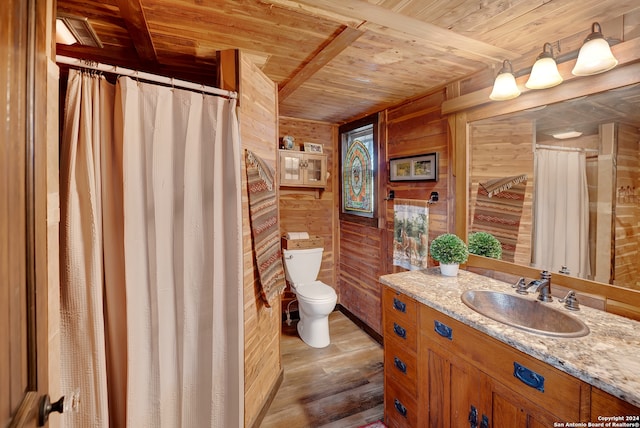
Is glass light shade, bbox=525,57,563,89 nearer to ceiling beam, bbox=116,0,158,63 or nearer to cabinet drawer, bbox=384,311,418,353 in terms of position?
cabinet drawer, bbox=384,311,418,353

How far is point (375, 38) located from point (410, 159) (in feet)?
3.79

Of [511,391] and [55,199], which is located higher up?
[55,199]

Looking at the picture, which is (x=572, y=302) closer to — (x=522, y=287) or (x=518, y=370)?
(x=522, y=287)

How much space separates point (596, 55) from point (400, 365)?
178 cm

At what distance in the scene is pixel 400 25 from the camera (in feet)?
4.61

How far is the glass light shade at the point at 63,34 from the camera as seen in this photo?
1429 millimetres

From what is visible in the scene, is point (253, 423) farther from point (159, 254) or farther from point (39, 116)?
point (39, 116)

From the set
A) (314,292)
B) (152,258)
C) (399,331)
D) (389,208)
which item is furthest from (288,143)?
(399,331)

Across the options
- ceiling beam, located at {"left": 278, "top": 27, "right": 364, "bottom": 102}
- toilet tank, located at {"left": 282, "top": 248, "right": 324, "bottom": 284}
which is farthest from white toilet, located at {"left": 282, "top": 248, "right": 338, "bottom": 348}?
ceiling beam, located at {"left": 278, "top": 27, "right": 364, "bottom": 102}

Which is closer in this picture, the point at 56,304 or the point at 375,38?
the point at 56,304

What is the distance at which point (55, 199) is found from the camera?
3.04ft

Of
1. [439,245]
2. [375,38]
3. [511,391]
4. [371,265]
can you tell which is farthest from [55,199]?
[371,265]

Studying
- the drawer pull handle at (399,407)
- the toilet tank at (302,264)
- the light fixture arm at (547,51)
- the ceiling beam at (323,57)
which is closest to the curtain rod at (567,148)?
the light fixture arm at (547,51)

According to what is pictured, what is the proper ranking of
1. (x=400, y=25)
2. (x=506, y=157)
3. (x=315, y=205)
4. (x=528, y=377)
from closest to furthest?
(x=528, y=377) < (x=400, y=25) < (x=506, y=157) < (x=315, y=205)
